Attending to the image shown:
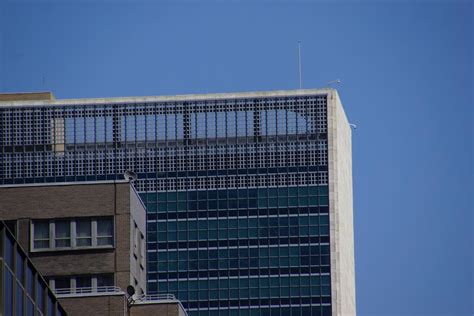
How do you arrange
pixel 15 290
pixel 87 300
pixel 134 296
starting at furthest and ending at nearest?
1. pixel 134 296
2. pixel 87 300
3. pixel 15 290

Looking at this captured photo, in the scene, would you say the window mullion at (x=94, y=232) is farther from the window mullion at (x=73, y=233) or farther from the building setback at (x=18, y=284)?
the building setback at (x=18, y=284)

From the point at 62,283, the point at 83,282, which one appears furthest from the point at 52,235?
the point at 83,282

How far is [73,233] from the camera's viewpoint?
5128 inches

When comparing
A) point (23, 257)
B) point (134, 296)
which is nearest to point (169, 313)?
point (134, 296)

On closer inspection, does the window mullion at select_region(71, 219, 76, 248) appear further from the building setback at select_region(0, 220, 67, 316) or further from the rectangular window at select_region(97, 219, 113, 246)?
the building setback at select_region(0, 220, 67, 316)

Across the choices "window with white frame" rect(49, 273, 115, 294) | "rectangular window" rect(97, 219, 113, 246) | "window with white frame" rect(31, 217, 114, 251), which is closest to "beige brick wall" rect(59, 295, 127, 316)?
"window with white frame" rect(49, 273, 115, 294)

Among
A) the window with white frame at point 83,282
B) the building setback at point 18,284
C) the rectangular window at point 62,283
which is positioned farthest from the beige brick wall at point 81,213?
the building setback at point 18,284

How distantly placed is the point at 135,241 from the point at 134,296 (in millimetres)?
5584

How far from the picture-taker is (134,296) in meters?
130

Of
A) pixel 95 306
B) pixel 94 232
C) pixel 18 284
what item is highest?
pixel 94 232

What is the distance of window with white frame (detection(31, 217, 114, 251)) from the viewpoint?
5118 inches

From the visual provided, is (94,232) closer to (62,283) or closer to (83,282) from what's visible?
(83,282)

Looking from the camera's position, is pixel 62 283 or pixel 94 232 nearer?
pixel 94 232

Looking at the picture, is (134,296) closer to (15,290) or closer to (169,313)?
(169,313)
